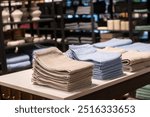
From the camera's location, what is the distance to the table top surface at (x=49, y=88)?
5.42 feet

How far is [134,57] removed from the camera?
2.09 meters

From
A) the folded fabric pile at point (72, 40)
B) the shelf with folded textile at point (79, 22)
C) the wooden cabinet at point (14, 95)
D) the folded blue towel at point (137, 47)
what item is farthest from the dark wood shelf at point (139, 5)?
the wooden cabinet at point (14, 95)

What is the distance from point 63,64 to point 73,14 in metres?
4.60

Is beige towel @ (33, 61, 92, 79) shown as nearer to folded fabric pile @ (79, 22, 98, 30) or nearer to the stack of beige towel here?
the stack of beige towel

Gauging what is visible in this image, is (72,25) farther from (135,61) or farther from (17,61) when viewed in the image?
(135,61)

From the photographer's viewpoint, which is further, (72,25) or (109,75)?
(72,25)

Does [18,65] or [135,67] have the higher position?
[135,67]

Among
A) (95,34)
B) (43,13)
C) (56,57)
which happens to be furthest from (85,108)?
(43,13)

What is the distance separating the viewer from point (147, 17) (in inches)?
212

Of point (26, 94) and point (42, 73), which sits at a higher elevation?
point (42, 73)

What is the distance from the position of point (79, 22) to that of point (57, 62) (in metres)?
4.54

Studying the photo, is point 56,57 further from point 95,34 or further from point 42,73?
point 95,34

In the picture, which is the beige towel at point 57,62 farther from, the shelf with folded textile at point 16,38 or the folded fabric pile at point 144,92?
the shelf with folded textile at point 16,38

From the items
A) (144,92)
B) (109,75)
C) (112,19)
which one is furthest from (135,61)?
(112,19)
